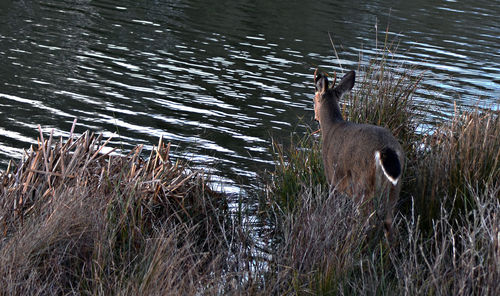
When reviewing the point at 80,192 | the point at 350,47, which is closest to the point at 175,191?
the point at 80,192

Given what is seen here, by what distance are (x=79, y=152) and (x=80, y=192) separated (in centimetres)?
104

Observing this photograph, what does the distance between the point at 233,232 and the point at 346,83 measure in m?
2.21

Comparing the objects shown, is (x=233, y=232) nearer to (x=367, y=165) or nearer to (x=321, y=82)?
(x=367, y=165)

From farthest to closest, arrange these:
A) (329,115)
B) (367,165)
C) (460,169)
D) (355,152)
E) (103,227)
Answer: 1. (329,115)
2. (460,169)
3. (355,152)
4. (367,165)
5. (103,227)

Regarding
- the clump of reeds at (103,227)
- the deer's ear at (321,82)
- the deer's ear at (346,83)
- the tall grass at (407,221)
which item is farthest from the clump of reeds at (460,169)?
the clump of reeds at (103,227)

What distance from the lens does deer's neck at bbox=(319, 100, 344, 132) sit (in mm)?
7234

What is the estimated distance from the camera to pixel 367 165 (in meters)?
6.09

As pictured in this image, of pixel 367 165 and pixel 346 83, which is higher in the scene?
pixel 346 83

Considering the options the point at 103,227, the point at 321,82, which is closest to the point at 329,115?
the point at 321,82

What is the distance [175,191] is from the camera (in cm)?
669

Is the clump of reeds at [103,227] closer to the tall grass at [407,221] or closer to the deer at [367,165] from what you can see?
the tall grass at [407,221]

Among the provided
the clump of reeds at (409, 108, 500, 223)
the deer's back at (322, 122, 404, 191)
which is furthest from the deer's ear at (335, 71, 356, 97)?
the clump of reeds at (409, 108, 500, 223)

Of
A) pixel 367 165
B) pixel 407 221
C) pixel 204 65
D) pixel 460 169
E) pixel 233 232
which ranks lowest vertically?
pixel 204 65

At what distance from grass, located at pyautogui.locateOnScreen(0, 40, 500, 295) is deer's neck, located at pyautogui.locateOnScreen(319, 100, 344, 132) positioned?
456 mm
